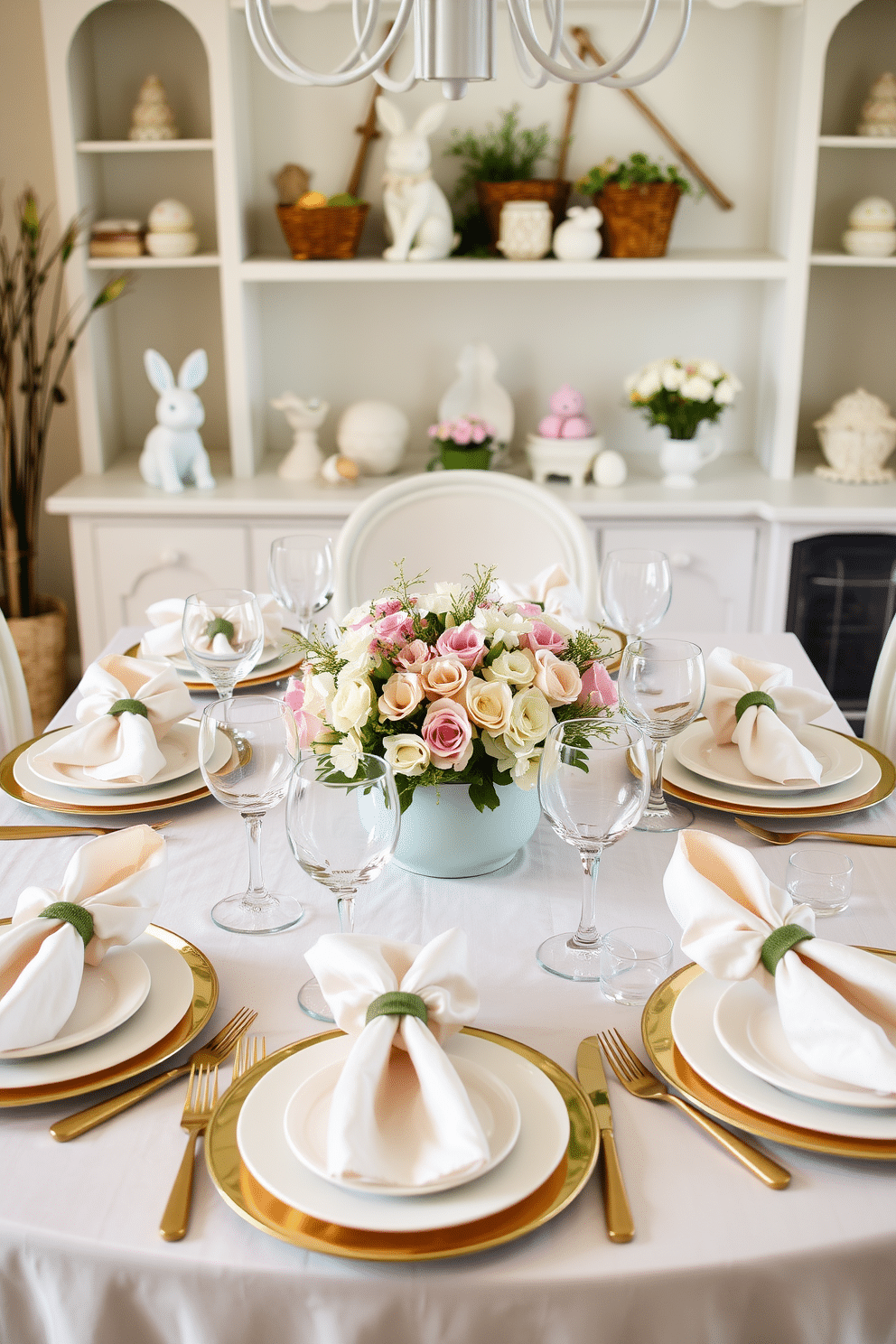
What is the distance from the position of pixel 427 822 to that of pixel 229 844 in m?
0.23

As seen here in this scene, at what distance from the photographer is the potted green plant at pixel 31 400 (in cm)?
281

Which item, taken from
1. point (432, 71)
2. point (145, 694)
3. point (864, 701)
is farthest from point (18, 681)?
point (864, 701)

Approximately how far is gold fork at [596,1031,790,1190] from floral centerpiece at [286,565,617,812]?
26 centimetres

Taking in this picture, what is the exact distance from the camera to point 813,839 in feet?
3.99

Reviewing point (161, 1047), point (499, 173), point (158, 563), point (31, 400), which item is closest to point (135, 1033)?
point (161, 1047)

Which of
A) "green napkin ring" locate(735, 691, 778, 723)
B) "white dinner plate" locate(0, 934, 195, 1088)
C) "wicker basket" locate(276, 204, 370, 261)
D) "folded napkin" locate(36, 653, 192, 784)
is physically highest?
"wicker basket" locate(276, 204, 370, 261)

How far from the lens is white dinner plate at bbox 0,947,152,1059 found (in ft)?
2.75

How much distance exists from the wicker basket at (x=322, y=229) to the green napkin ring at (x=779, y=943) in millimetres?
2262

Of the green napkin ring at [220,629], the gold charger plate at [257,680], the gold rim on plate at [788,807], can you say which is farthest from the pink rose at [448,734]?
the gold charger plate at [257,680]

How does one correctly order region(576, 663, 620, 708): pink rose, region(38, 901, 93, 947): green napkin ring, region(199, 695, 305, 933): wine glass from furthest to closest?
1. region(576, 663, 620, 708): pink rose
2. region(199, 695, 305, 933): wine glass
3. region(38, 901, 93, 947): green napkin ring

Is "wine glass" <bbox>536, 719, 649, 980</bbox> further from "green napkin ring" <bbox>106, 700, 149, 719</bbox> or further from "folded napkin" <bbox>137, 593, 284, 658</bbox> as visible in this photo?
"folded napkin" <bbox>137, 593, 284, 658</bbox>

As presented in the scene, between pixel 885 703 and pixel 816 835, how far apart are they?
0.55 metres

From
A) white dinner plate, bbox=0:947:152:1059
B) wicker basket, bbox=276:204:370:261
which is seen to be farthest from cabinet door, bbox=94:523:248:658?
white dinner plate, bbox=0:947:152:1059

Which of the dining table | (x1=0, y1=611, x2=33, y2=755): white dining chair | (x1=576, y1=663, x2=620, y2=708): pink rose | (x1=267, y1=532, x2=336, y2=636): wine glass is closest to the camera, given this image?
the dining table
